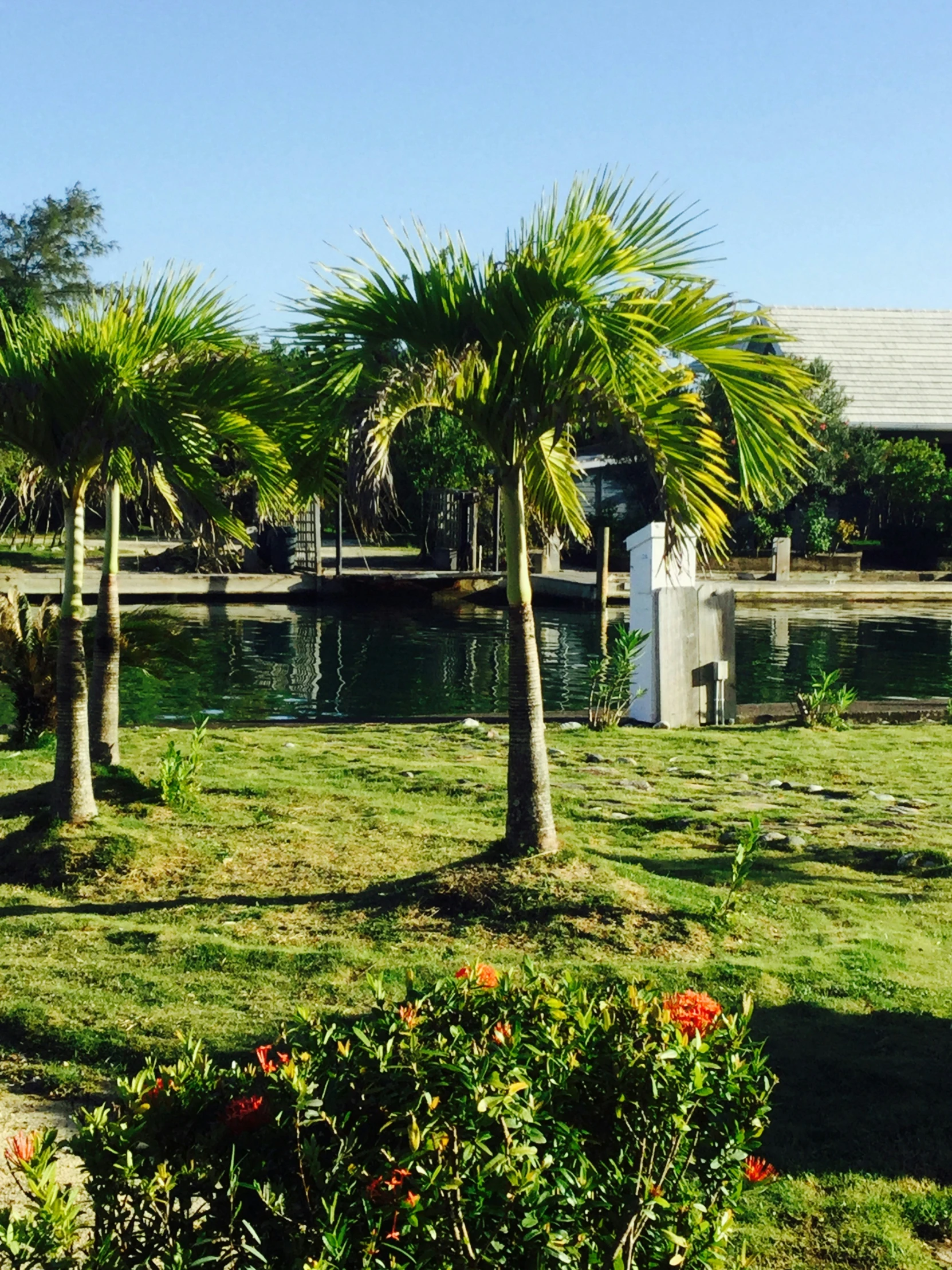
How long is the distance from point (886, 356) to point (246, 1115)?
169 ft

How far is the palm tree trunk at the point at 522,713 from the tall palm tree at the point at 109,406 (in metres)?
1.91

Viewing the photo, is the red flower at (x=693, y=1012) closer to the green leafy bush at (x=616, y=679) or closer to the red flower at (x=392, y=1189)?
the red flower at (x=392, y=1189)

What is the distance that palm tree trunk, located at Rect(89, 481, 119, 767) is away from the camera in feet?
31.3

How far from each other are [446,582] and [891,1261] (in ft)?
112

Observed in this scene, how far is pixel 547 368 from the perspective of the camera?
22.8ft

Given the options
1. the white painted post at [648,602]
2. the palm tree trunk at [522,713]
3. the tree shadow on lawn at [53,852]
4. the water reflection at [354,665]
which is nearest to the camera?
the palm tree trunk at [522,713]

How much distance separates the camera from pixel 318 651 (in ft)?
91.0

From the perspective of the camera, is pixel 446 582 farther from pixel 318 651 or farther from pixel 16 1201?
pixel 16 1201

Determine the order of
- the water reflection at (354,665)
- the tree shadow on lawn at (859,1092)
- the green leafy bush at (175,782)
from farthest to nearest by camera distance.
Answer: the water reflection at (354,665)
the green leafy bush at (175,782)
the tree shadow on lawn at (859,1092)

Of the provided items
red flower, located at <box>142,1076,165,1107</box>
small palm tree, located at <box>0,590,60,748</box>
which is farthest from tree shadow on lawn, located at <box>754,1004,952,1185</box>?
small palm tree, located at <box>0,590,60,748</box>

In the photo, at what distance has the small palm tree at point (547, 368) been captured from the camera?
6.82m

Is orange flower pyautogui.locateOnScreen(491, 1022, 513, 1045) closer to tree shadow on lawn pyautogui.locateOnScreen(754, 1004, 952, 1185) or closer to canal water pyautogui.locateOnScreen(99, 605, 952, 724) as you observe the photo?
tree shadow on lawn pyautogui.locateOnScreen(754, 1004, 952, 1185)

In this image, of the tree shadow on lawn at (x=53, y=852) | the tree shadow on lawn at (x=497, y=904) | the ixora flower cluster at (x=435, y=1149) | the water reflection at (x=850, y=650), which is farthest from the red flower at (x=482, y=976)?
the water reflection at (x=850, y=650)

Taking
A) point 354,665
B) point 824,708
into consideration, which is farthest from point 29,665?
point 354,665
